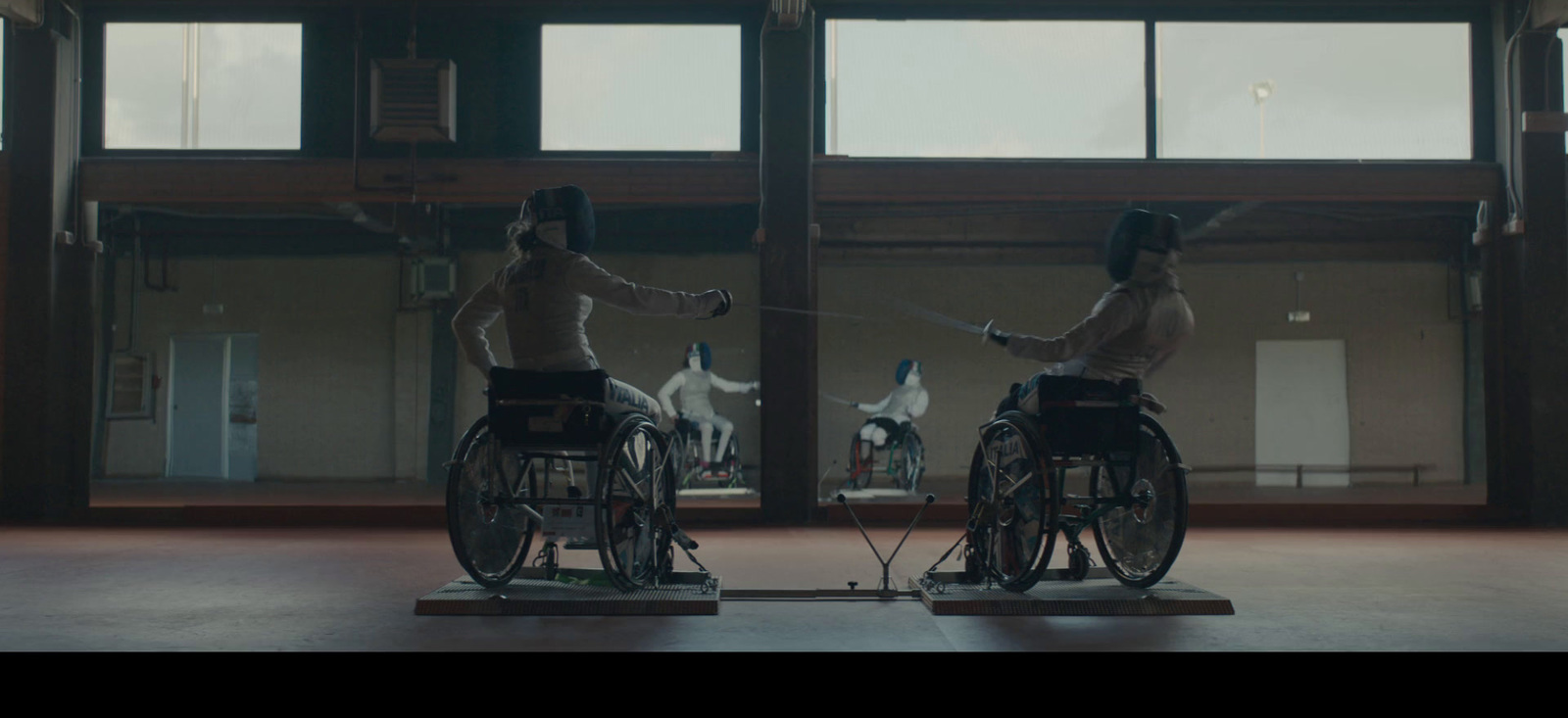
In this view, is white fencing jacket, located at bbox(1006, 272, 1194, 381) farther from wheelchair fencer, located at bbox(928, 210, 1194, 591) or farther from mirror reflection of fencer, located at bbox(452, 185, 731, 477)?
mirror reflection of fencer, located at bbox(452, 185, 731, 477)

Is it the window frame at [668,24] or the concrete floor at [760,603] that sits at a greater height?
the window frame at [668,24]

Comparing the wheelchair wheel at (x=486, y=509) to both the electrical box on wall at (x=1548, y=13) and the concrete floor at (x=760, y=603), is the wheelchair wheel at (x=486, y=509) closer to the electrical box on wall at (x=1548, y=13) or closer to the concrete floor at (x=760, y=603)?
the concrete floor at (x=760, y=603)

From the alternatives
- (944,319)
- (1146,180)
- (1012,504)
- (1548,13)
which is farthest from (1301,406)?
(1012,504)

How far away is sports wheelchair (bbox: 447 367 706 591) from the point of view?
439cm

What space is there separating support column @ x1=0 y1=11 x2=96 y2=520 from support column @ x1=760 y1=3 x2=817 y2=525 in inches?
178

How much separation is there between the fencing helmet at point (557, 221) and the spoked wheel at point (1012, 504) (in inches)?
74.9

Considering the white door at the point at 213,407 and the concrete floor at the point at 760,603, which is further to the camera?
the white door at the point at 213,407

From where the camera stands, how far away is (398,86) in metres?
7.79

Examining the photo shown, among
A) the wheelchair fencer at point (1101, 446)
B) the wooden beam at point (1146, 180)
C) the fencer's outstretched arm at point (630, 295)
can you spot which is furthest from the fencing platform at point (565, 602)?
the wooden beam at point (1146, 180)

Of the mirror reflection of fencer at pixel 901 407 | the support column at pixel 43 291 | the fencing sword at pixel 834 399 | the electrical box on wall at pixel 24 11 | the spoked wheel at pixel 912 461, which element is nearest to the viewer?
the electrical box on wall at pixel 24 11

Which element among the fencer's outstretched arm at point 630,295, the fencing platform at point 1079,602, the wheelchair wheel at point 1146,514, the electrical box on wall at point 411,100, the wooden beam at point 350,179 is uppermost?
the electrical box on wall at point 411,100

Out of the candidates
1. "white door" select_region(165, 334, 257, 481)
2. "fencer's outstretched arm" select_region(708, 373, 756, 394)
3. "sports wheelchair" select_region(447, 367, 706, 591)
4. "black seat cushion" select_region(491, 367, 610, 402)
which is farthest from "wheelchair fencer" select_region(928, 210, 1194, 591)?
"white door" select_region(165, 334, 257, 481)

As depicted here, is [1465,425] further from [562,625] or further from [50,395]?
[50,395]

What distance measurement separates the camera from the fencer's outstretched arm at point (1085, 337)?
4.71 m
